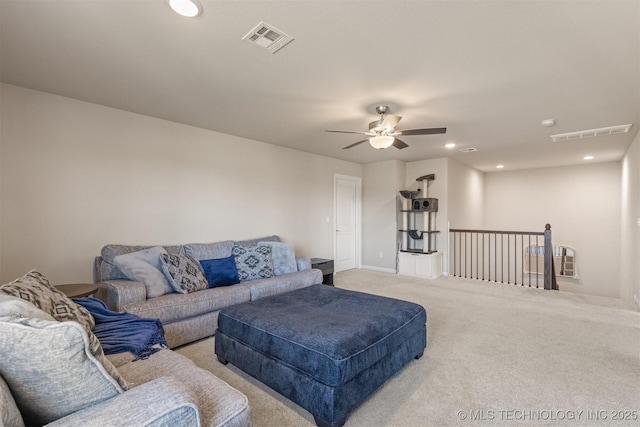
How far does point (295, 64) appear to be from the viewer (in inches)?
90.4

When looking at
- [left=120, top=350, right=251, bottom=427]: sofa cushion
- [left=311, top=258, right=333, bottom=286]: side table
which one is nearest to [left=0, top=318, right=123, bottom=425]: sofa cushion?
[left=120, top=350, right=251, bottom=427]: sofa cushion

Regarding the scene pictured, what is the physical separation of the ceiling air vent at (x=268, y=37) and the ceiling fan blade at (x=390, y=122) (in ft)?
4.59

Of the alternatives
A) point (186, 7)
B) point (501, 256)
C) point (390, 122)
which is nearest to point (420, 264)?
point (501, 256)

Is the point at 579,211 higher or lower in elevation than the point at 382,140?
lower

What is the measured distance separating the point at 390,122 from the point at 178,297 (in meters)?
2.79

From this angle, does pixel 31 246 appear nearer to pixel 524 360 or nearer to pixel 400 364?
pixel 400 364

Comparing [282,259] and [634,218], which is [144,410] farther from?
[634,218]

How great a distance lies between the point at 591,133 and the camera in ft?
13.1

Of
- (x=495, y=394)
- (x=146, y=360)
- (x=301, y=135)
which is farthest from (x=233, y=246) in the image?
(x=495, y=394)

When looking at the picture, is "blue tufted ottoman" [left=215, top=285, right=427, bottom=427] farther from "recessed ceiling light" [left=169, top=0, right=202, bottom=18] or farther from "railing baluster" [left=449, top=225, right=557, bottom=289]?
"railing baluster" [left=449, top=225, right=557, bottom=289]

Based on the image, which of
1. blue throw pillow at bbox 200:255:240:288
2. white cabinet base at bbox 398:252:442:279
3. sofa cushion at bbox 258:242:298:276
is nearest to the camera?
blue throw pillow at bbox 200:255:240:288

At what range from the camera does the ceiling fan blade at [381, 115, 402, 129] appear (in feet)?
9.84

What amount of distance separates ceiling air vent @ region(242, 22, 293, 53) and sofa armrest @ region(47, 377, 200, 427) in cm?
202

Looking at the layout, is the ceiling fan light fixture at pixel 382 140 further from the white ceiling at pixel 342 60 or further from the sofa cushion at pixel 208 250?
the sofa cushion at pixel 208 250
